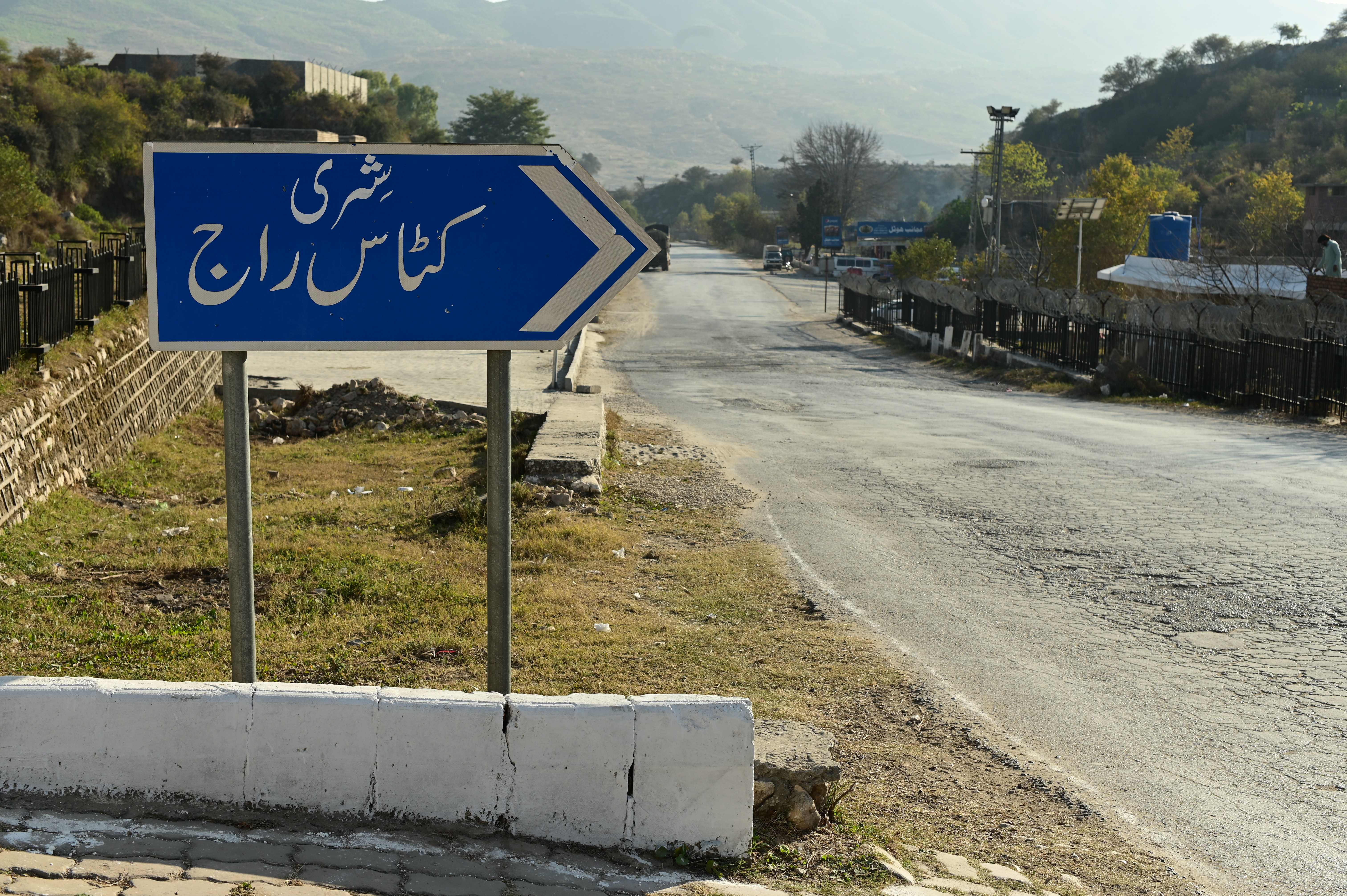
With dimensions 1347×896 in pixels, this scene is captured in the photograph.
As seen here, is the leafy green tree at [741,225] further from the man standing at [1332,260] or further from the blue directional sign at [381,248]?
the blue directional sign at [381,248]

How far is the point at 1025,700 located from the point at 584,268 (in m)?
3.68

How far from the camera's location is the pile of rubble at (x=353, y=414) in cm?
1548

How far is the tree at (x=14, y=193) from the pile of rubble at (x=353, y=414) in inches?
828

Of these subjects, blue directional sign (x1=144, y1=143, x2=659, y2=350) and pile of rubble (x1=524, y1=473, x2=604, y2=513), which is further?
pile of rubble (x1=524, y1=473, x2=604, y2=513)

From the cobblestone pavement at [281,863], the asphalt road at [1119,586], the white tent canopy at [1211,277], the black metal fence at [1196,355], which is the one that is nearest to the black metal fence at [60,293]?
the asphalt road at [1119,586]

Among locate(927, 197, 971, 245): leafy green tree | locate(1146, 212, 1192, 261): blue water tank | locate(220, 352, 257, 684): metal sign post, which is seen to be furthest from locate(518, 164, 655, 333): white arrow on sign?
locate(927, 197, 971, 245): leafy green tree

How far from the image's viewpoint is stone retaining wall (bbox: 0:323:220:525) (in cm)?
927

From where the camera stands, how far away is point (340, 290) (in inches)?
150

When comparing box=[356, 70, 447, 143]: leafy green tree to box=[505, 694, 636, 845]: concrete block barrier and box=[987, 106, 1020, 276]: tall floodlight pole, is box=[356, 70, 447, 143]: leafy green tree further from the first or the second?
box=[505, 694, 636, 845]: concrete block barrier

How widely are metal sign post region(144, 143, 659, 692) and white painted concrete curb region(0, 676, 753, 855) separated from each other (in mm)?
673

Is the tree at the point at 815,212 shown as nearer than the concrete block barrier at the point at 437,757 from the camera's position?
No

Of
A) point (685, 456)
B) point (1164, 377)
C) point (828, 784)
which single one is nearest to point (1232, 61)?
point (1164, 377)

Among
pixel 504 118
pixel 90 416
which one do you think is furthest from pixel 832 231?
pixel 90 416

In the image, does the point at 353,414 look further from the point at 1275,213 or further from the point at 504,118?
the point at 504,118
